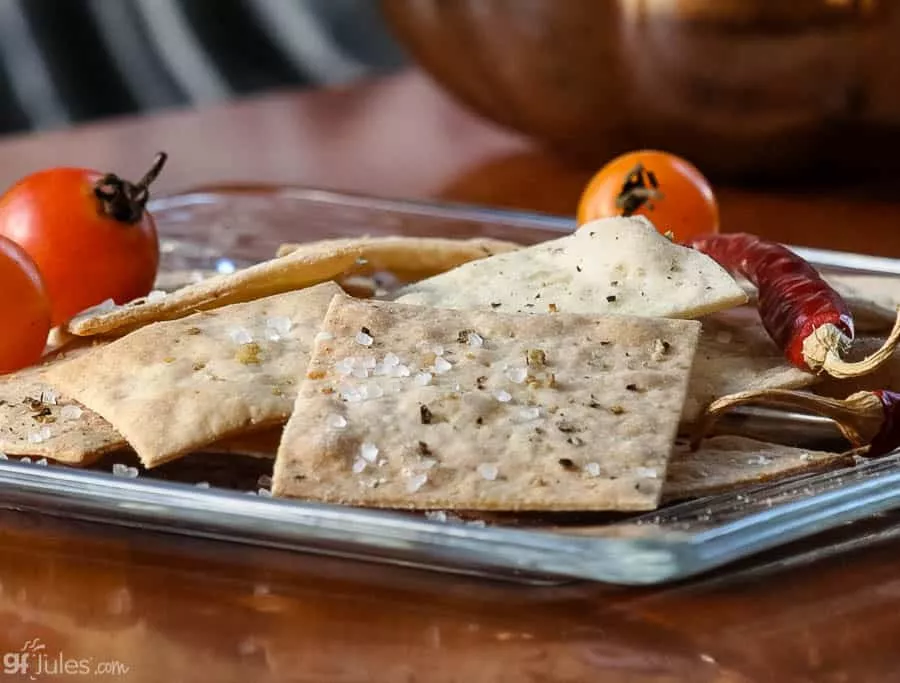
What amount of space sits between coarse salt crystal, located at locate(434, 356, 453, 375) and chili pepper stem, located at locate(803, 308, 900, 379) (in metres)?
0.23

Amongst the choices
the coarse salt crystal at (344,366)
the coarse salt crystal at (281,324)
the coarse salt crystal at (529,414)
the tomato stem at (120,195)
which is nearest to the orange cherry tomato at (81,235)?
the tomato stem at (120,195)

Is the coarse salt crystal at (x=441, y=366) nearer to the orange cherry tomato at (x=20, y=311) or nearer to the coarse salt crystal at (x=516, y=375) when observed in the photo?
the coarse salt crystal at (x=516, y=375)

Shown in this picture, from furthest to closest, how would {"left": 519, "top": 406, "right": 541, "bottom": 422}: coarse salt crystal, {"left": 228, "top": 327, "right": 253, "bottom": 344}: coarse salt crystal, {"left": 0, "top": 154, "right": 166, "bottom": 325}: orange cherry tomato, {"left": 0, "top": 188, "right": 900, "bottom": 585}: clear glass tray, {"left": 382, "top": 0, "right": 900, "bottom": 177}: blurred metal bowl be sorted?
{"left": 382, "top": 0, "right": 900, "bottom": 177}: blurred metal bowl → {"left": 0, "top": 154, "right": 166, "bottom": 325}: orange cherry tomato → {"left": 228, "top": 327, "right": 253, "bottom": 344}: coarse salt crystal → {"left": 519, "top": 406, "right": 541, "bottom": 422}: coarse salt crystal → {"left": 0, "top": 188, "right": 900, "bottom": 585}: clear glass tray

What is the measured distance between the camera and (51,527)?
2.59ft

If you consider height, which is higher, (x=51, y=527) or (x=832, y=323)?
(x=832, y=323)

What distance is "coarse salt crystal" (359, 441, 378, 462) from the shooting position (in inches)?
29.0

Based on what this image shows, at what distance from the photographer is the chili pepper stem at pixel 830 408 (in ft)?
2.66

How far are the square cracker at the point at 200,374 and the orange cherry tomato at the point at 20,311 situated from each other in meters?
→ 0.08

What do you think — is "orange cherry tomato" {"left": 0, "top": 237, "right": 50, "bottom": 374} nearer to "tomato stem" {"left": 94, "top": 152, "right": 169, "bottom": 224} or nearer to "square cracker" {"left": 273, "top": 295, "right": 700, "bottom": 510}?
"tomato stem" {"left": 94, "top": 152, "right": 169, "bottom": 224}

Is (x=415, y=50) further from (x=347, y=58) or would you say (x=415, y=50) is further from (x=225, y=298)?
(x=347, y=58)

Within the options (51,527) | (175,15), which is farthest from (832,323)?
(175,15)

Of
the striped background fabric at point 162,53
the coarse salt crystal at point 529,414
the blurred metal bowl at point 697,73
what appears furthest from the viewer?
the striped background fabric at point 162,53

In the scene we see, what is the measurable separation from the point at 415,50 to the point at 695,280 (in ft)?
2.82

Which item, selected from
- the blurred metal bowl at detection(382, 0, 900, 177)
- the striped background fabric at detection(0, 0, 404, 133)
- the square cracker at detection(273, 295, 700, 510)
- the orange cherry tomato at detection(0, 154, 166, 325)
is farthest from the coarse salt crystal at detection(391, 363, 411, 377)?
the striped background fabric at detection(0, 0, 404, 133)
